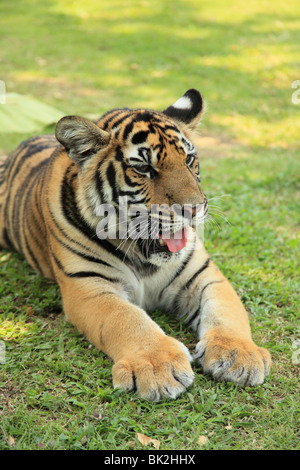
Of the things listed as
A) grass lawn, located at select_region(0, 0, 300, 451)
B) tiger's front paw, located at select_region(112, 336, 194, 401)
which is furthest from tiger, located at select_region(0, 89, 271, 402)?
grass lawn, located at select_region(0, 0, 300, 451)

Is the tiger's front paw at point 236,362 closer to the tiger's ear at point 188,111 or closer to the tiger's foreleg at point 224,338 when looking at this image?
the tiger's foreleg at point 224,338

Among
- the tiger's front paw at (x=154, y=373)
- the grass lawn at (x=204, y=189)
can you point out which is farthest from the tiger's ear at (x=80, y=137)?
the tiger's front paw at (x=154, y=373)

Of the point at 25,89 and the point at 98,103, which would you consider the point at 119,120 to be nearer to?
the point at 98,103

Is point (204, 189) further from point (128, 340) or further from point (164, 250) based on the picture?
point (128, 340)

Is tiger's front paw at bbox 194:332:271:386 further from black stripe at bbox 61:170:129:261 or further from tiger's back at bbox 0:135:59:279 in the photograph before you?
tiger's back at bbox 0:135:59:279

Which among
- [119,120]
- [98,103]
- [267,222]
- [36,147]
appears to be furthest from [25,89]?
[119,120]

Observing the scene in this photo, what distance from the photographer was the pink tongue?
300 centimetres

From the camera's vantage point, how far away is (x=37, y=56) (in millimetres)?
10172

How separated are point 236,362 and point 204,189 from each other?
2.87 metres

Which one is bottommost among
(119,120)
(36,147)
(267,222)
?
(267,222)

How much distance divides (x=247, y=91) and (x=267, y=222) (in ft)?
14.6

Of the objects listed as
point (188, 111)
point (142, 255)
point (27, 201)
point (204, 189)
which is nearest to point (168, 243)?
point (142, 255)

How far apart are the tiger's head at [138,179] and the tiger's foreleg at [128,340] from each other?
341mm

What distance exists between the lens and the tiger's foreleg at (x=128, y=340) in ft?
8.28
